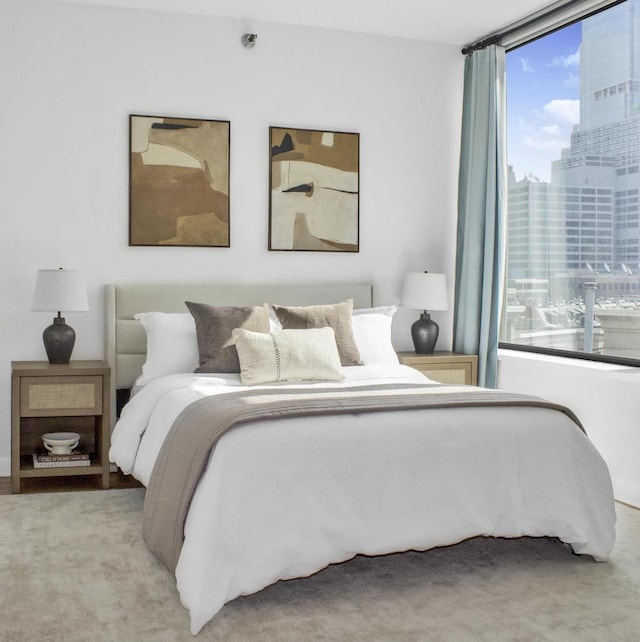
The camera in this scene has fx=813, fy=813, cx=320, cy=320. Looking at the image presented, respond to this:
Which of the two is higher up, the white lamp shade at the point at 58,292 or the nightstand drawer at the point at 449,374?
the white lamp shade at the point at 58,292

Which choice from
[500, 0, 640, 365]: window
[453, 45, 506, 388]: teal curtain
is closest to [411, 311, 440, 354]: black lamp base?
[453, 45, 506, 388]: teal curtain

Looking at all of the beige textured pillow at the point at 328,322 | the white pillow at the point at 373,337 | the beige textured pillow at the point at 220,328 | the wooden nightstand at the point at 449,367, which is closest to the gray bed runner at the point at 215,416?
the beige textured pillow at the point at 220,328

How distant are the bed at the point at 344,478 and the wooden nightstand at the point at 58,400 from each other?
0.72 m

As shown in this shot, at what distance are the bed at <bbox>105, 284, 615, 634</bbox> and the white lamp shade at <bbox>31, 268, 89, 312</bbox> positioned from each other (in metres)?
0.95

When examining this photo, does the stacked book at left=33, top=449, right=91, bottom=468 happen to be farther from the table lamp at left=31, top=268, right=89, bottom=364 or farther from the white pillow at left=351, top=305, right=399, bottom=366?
the white pillow at left=351, top=305, right=399, bottom=366

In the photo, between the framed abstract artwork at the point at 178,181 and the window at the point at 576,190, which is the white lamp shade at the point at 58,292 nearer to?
the framed abstract artwork at the point at 178,181

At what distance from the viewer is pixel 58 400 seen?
4.42 m

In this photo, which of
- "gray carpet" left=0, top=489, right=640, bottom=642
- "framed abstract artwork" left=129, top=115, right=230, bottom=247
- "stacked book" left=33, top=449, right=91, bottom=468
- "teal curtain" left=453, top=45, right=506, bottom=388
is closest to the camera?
"gray carpet" left=0, top=489, right=640, bottom=642

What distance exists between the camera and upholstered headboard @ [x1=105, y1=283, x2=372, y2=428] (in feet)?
15.8

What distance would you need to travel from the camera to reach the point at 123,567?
319cm

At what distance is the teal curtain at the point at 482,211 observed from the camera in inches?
210

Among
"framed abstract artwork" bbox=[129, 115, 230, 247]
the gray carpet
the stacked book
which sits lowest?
the gray carpet

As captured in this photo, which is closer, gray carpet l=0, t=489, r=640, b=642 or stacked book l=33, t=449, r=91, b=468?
gray carpet l=0, t=489, r=640, b=642

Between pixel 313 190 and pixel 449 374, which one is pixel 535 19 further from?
pixel 449 374
